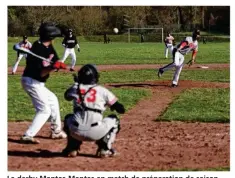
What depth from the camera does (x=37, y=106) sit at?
8.45 m

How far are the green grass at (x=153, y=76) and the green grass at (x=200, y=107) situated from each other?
397 cm

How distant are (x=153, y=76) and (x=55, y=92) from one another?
22.2 ft

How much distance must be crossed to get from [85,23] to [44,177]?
172 feet

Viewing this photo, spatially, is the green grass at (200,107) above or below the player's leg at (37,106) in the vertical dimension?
below

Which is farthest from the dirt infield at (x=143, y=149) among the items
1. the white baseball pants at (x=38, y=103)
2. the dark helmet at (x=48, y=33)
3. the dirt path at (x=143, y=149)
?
the dark helmet at (x=48, y=33)

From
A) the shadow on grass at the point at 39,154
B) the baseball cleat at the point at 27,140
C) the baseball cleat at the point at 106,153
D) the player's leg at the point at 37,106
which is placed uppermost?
the player's leg at the point at 37,106

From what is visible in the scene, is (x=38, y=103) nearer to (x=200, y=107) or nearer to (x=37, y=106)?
(x=37, y=106)

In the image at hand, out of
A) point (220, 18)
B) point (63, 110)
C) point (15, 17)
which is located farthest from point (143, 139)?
point (220, 18)

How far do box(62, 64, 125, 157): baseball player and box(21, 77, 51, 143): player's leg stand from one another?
3.39 feet

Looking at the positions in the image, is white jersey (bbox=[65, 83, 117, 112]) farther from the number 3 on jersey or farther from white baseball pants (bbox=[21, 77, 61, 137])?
white baseball pants (bbox=[21, 77, 61, 137])

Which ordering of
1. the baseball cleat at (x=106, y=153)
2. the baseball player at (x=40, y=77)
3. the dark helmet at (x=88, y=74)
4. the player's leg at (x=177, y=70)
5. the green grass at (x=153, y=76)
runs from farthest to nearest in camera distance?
the green grass at (x=153, y=76) → the player's leg at (x=177, y=70) → the baseball player at (x=40, y=77) → the baseball cleat at (x=106, y=153) → the dark helmet at (x=88, y=74)

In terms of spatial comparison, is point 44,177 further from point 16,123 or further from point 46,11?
point 46,11

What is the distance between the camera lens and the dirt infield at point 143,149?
714 cm

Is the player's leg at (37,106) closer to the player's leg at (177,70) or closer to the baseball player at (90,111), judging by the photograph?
the baseball player at (90,111)
